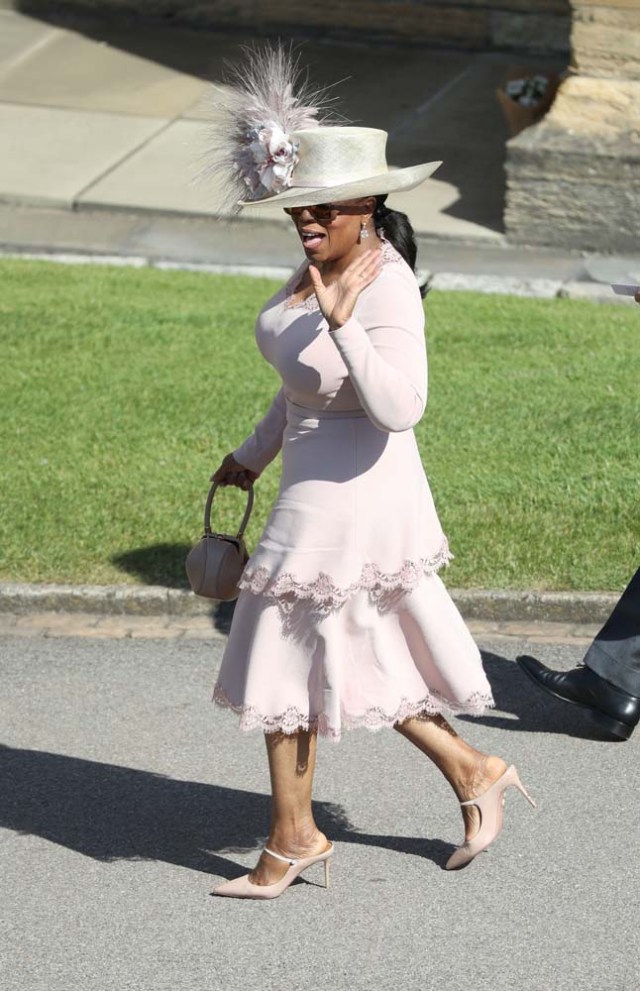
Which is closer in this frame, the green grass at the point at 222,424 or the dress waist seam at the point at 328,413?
the dress waist seam at the point at 328,413

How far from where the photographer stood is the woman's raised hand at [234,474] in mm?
5059

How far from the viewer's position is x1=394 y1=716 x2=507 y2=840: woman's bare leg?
472 centimetres

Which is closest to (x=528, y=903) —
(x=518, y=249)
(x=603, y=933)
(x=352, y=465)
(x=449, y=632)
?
(x=603, y=933)

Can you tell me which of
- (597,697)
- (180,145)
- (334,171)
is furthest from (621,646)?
(180,145)

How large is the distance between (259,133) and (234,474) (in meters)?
1.12

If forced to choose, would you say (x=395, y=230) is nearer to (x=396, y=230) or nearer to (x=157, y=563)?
(x=396, y=230)

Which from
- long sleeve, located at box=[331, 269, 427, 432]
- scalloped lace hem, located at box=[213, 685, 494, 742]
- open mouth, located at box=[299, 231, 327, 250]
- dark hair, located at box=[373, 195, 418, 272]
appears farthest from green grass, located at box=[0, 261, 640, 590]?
open mouth, located at box=[299, 231, 327, 250]

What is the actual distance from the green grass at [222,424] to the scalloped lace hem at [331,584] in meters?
2.18

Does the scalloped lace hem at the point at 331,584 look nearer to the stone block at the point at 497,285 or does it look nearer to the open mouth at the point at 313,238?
the open mouth at the point at 313,238

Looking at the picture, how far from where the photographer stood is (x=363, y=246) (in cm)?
446

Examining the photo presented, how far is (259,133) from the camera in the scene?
443 centimetres

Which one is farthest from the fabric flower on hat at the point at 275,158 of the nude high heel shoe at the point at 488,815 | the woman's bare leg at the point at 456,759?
the nude high heel shoe at the point at 488,815

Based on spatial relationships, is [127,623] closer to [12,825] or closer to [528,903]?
[12,825]

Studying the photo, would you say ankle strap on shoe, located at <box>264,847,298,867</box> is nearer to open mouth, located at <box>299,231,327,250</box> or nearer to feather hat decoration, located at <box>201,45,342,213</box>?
open mouth, located at <box>299,231,327,250</box>
